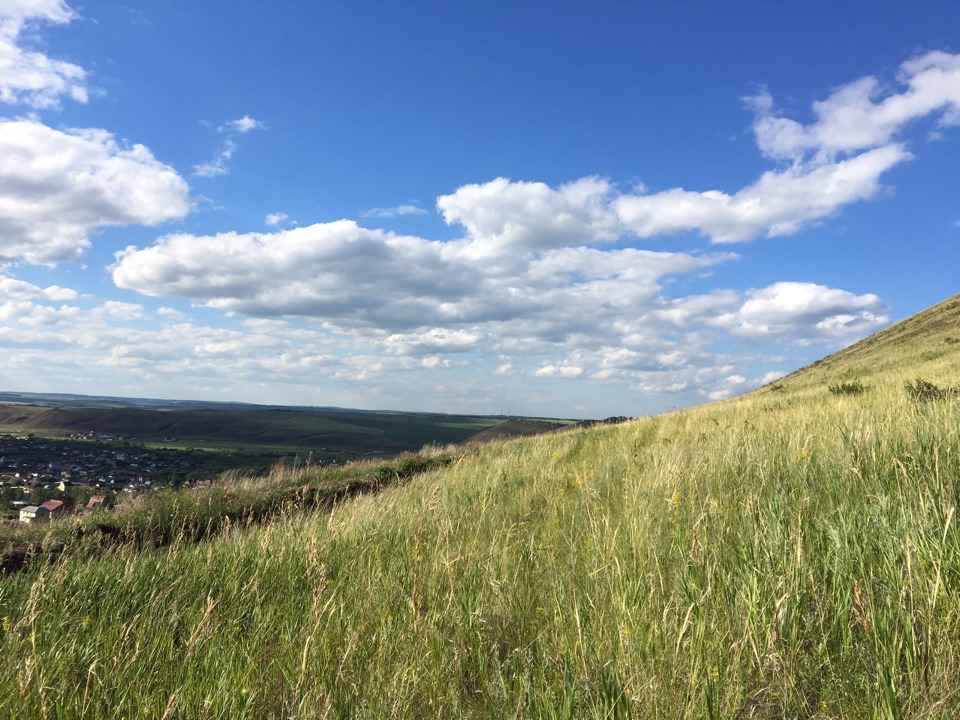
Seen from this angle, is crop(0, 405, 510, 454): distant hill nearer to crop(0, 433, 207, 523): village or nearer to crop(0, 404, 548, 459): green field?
crop(0, 404, 548, 459): green field

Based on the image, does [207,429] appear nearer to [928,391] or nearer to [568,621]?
[928,391]

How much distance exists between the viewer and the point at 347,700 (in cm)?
217

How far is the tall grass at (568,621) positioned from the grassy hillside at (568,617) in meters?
0.01

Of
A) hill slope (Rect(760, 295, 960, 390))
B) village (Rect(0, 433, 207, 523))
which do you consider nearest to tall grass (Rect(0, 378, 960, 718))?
village (Rect(0, 433, 207, 523))

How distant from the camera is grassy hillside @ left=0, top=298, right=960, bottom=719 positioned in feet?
6.42

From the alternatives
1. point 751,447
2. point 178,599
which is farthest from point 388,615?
point 751,447

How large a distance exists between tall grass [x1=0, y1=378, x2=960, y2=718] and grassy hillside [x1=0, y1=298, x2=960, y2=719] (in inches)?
→ 0.6

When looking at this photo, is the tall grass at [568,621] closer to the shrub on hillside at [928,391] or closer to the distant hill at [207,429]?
the shrub on hillside at [928,391]

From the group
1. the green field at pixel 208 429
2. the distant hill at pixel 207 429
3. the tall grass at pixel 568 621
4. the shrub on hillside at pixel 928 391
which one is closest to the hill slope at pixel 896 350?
the shrub on hillside at pixel 928 391

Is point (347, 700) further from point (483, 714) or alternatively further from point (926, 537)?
point (926, 537)

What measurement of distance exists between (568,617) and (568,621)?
0.04m

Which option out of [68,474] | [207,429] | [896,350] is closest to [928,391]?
[896,350]

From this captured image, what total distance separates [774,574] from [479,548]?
2.09 m

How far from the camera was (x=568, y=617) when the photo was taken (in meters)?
2.62
